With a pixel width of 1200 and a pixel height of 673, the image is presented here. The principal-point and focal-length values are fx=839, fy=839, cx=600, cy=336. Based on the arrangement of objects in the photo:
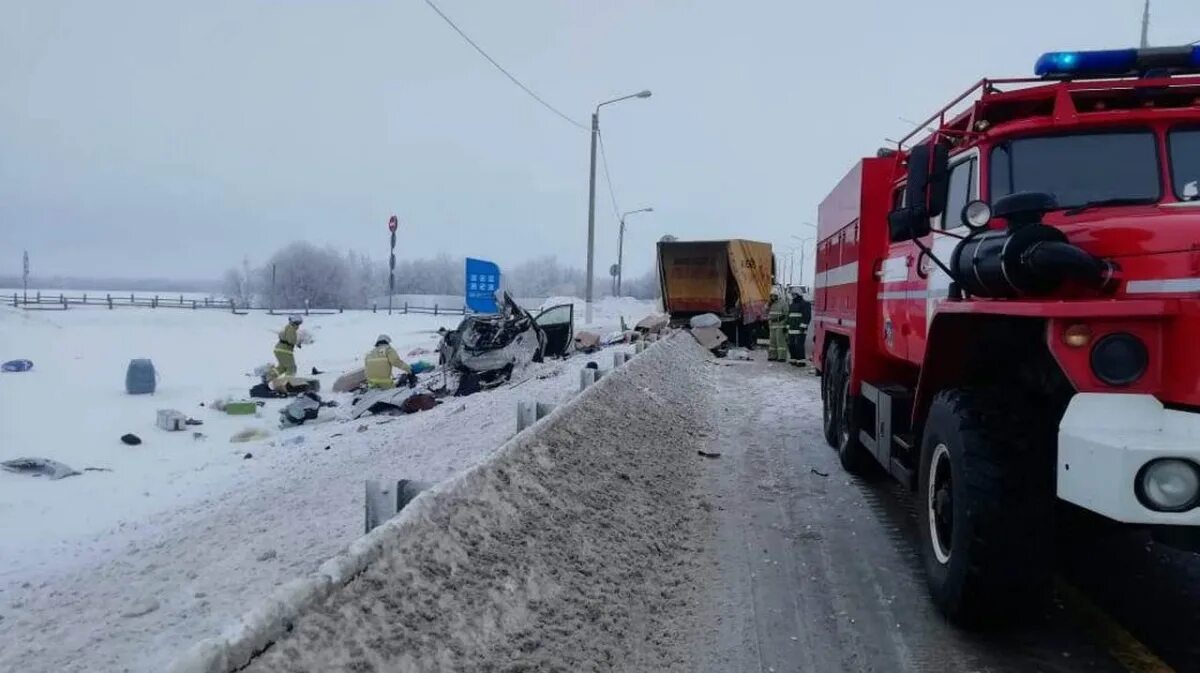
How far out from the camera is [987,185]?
15.8 feet

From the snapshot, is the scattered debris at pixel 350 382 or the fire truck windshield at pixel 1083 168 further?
the scattered debris at pixel 350 382

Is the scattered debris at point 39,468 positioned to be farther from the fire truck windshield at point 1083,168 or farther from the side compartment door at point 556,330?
the fire truck windshield at point 1083,168

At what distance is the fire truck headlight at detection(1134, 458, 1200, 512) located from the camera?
2.95m

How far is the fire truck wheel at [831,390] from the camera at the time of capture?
9186mm

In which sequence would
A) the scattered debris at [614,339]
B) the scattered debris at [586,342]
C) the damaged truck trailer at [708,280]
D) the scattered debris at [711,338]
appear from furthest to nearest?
the damaged truck trailer at [708,280]
the scattered debris at [614,339]
the scattered debris at [711,338]
the scattered debris at [586,342]

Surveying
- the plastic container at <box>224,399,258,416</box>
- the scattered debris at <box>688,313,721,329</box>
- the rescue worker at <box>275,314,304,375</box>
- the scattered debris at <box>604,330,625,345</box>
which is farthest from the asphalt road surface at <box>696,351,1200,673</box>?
the scattered debris at <box>688,313,721,329</box>

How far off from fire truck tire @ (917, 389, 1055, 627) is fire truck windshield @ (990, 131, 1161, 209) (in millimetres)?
1207

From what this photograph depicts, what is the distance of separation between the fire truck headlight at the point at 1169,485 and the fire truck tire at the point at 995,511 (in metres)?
0.94

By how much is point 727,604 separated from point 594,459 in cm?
206

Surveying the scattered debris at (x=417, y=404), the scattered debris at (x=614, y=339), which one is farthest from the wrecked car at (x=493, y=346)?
the scattered debris at (x=614, y=339)

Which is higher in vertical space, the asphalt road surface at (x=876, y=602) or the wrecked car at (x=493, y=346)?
the wrecked car at (x=493, y=346)

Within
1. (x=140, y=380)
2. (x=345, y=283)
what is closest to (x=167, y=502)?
(x=140, y=380)

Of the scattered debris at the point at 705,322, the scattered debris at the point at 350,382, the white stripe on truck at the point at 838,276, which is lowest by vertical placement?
the scattered debris at the point at 350,382

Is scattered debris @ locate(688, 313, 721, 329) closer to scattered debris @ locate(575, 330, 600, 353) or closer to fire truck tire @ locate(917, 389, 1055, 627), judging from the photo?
scattered debris @ locate(575, 330, 600, 353)
